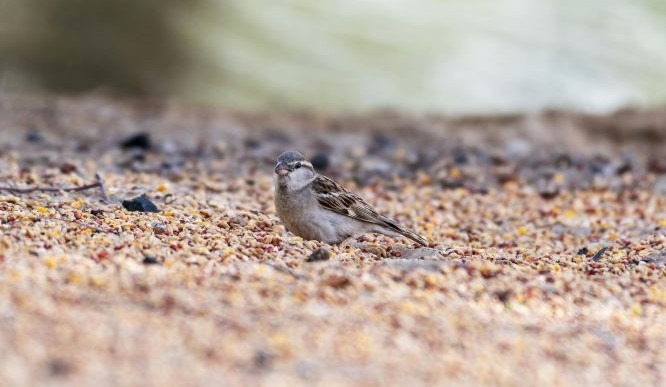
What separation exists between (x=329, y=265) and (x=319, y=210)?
1.27 meters

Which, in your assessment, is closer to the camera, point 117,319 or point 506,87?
point 117,319

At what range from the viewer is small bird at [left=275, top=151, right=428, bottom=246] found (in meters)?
7.27

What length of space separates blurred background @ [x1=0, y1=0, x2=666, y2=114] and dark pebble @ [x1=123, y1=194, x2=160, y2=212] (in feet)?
22.4

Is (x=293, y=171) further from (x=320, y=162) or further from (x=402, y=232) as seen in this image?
(x=320, y=162)

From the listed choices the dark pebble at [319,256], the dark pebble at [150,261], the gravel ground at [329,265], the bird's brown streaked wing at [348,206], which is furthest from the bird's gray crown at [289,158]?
the dark pebble at [150,261]

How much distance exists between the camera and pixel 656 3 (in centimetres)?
1680

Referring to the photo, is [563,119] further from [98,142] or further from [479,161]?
[98,142]

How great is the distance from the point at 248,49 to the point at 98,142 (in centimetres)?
534

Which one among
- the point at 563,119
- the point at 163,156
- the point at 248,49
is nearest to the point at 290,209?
the point at 163,156

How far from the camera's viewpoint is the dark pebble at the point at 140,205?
7.53m

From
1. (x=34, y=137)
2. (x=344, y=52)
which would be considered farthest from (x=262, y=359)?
(x=344, y=52)

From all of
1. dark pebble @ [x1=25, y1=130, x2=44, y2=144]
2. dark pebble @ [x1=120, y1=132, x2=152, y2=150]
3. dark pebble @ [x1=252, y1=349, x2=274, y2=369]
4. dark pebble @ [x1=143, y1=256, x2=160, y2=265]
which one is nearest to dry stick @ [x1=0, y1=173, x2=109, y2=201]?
dark pebble @ [x1=143, y1=256, x2=160, y2=265]

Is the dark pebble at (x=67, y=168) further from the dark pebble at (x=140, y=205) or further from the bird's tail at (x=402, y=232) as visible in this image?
the bird's tail at (x=402, y=232)

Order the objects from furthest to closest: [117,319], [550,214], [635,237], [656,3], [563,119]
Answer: [656,3]
[563,119]
[550,214]
[635,237]
[117,319]
